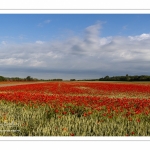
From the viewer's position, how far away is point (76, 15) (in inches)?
301

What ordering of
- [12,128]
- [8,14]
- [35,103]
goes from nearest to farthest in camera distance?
1. [12,128]
2. [8,14]
3. [35,103]
